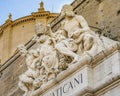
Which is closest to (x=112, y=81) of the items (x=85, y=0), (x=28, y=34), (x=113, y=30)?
(x=113, y=30)

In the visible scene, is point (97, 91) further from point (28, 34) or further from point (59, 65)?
point (28, 34)

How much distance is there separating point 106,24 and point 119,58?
76.4 inches

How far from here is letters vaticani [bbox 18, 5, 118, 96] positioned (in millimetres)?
8570

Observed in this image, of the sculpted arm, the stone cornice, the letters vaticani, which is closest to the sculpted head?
the letters vaticani

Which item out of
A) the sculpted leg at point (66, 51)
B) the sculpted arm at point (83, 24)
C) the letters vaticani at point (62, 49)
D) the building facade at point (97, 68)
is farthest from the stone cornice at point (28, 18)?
the sculpted leg at point (66, 51)

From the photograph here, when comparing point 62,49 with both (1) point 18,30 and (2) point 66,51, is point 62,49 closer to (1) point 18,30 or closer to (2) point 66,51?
(2) point 66,51

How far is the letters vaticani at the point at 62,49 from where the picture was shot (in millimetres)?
8570

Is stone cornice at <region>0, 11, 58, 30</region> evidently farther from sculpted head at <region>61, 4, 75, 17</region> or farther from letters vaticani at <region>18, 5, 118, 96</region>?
sculpted head at <region>61, 4, 75, 17</region>

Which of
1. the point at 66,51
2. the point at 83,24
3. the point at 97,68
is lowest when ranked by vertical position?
the point at 97,68

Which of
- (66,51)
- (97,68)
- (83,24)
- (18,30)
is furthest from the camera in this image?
(18,30)

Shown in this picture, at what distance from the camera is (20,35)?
677 inches

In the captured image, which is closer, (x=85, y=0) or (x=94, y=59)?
(x=94, y=59)

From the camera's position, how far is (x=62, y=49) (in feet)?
29.5

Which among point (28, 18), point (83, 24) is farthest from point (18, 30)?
point (83, 24)
